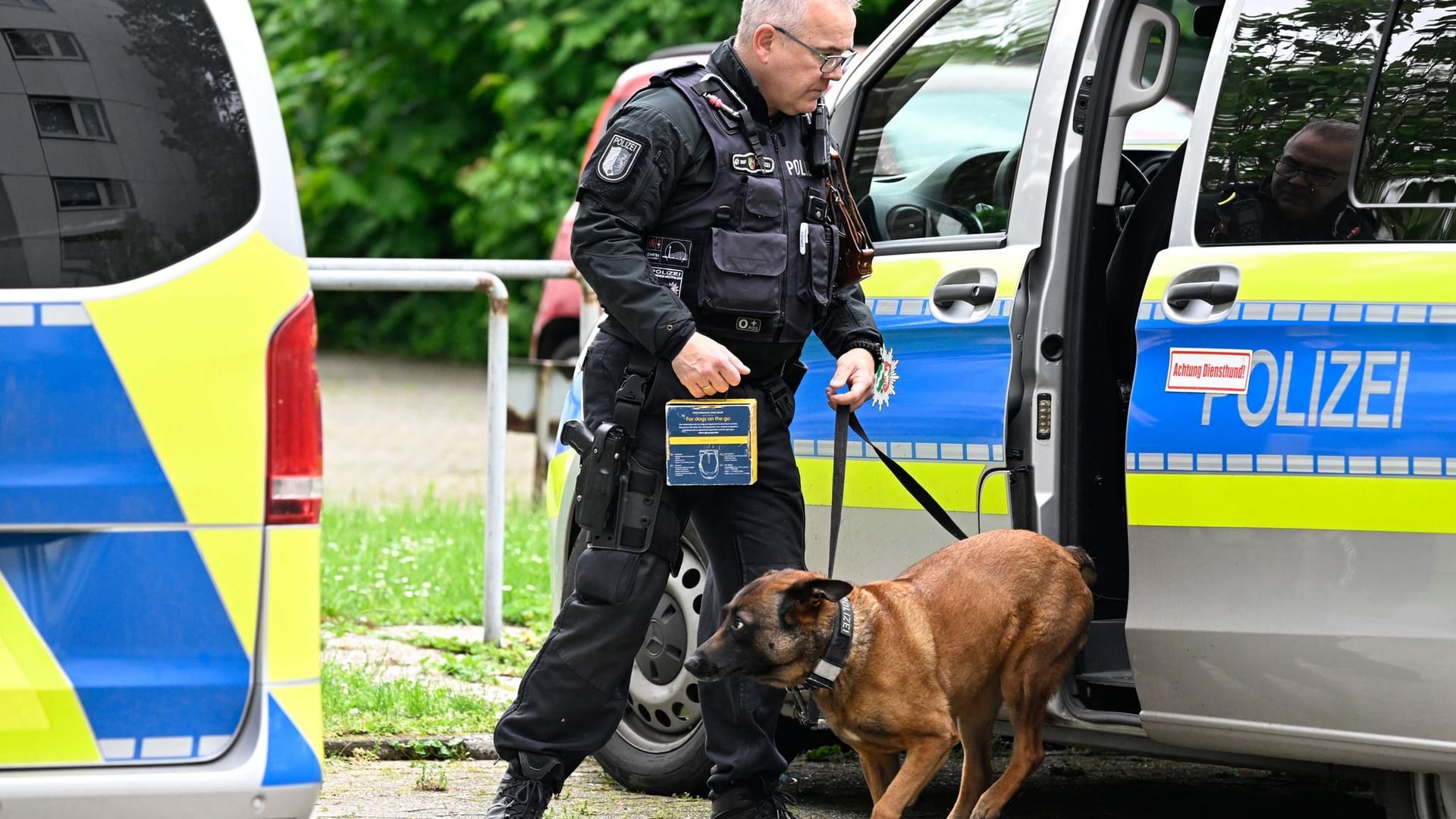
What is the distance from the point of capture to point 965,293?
421cm

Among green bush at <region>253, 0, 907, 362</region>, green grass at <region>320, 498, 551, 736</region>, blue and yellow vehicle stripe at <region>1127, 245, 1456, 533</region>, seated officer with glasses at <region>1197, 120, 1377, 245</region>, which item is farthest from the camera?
green bush at <region>253, 0, 907, 362</region>

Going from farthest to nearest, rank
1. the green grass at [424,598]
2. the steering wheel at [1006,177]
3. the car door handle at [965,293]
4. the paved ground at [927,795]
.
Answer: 1. the green grass at [424,598]
2. the paved ground at [927,795]
3. the steering wheel at [1006,177]
4. the car door handle at [965,293]

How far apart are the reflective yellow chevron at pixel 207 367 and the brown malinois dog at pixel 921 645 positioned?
1.26 m

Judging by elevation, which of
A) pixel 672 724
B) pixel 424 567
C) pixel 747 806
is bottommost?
pixel 424 567

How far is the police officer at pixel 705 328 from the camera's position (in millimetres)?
3771

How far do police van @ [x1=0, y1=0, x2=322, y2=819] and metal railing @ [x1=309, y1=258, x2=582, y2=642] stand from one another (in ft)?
10.2

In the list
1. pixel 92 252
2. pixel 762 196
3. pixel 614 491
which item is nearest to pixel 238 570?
pixel 92 252

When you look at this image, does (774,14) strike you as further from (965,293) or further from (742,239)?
(965,293)

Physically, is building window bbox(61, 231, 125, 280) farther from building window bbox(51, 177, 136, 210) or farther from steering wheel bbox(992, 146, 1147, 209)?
steering wheel bbox(992, 146, 1147, 209)

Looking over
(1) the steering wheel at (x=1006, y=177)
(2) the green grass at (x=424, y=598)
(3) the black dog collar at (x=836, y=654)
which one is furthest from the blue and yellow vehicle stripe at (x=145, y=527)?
(2) the green grass at (x=424, y=598)

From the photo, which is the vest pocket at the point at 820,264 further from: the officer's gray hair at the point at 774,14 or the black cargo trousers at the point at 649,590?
the officer's gray hair at the point at 774,14

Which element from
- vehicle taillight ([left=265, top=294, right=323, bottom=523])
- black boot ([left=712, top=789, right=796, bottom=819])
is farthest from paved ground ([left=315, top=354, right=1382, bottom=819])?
vehicle taillight ([left=265, top=294, right=323, bottom=523])

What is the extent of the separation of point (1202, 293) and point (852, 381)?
0.76 m

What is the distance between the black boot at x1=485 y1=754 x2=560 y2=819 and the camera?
3.97m
